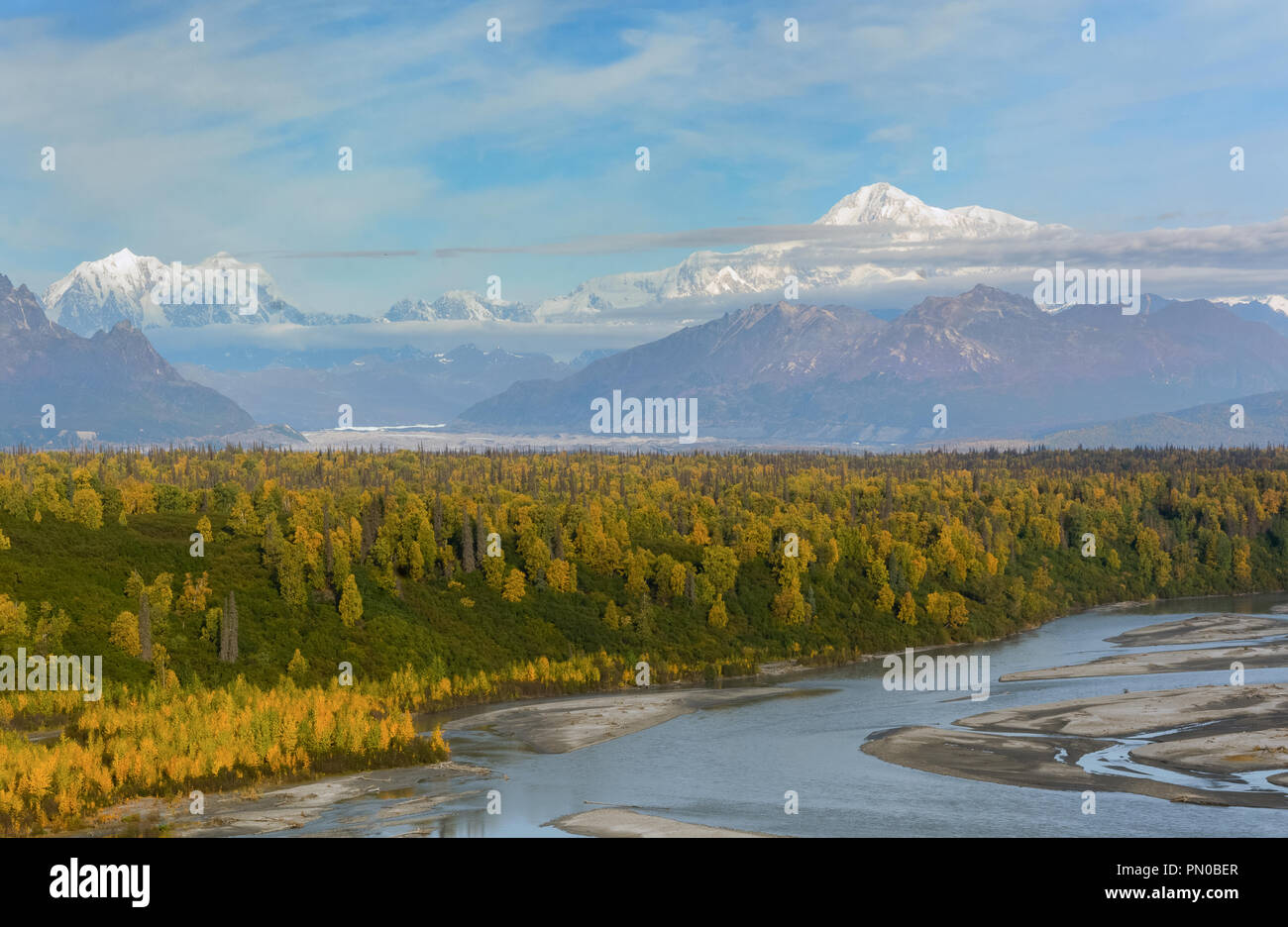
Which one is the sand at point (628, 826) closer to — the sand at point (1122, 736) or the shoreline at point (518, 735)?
the shoreline at point (518, 735)

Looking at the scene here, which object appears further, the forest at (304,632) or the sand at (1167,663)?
the sand at (1167,663)

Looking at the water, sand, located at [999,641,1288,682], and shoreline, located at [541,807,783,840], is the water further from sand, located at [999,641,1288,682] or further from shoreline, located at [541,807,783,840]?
sand, located at [999,641,1288,682]

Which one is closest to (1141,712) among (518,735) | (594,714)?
(594,714)

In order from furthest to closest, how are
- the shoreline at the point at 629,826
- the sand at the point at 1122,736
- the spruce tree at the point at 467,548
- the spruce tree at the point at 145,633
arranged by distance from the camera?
1. the spruce tree at the point at 467,548
2. the spruce tree at the point at 145,633
3. the sand at the point at 1122,736
4. the shoreline at the point at 629,826

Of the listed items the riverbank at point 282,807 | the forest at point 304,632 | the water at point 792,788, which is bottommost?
the water at point 792,788

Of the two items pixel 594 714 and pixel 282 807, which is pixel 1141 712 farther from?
pixel 282 807

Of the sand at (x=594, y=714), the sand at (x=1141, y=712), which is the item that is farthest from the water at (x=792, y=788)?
the sand at (x=1141, y=712)

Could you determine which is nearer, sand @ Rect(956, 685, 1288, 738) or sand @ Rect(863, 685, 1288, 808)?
sand @ Rect(863, 685, 1288, 808)

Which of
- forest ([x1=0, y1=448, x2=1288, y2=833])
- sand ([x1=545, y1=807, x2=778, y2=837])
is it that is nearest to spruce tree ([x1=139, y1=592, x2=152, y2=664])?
forest ([x1=0, y1=448, x2=1288, y2=833])
